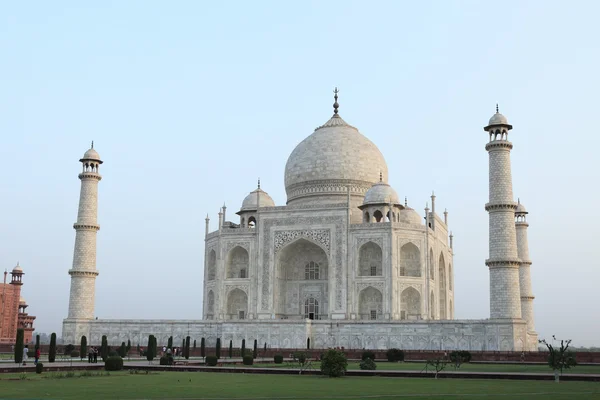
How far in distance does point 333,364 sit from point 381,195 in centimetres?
1808

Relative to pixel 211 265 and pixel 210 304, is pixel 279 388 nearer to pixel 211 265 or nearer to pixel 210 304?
pixel 210 304

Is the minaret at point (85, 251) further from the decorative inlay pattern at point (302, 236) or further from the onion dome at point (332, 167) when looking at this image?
the onion dome at point (332, 167)

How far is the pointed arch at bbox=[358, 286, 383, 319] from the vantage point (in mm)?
30578

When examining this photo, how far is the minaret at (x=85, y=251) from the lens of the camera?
101ft

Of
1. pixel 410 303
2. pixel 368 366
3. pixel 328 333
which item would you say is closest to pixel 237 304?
pixel 328 333

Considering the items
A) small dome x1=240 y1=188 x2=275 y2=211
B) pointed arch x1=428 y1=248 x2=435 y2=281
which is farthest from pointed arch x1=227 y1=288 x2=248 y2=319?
pointed arch x1=428 y1=248 x2=435 y2=281

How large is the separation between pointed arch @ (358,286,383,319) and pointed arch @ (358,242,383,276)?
2.80ft

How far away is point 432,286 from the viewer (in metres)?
32.0

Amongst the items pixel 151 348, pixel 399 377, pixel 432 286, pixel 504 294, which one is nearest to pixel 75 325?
pixel 151 348

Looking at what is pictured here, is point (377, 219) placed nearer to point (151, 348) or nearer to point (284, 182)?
point (284, 182)

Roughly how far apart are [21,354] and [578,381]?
13.8 meters

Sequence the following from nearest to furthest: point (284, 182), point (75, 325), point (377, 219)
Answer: point (75, 325)
point (377, 219)
point (284, 182)

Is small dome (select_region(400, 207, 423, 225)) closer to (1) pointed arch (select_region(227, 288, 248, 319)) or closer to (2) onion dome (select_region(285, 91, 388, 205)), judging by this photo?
(2) onion dome (select_region(285, 91, 388, 205))

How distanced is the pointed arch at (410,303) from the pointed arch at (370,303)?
1.05 m
